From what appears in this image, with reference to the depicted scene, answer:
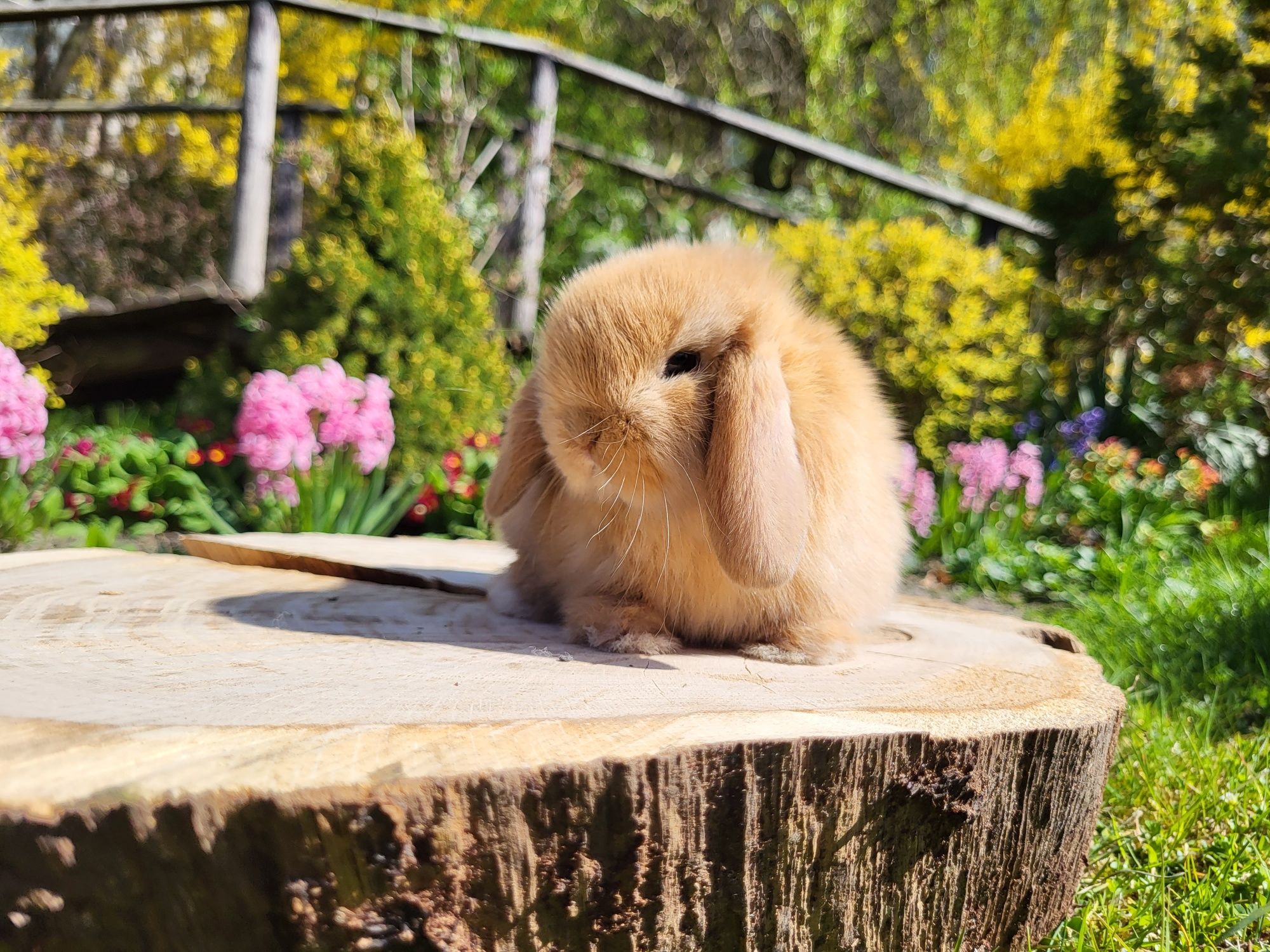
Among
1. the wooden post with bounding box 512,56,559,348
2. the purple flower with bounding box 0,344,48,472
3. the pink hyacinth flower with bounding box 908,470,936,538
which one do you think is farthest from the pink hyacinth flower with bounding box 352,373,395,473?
the pink hyacinth flower with bounding box 908,470,936,538

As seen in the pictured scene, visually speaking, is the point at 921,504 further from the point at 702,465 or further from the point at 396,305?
the point at 702,465

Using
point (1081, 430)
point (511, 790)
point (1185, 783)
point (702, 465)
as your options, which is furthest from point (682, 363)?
point (1081, 430)

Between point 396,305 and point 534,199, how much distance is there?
159 centimetres

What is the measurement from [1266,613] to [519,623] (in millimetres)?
2501

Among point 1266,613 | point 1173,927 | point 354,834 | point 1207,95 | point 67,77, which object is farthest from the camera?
point 67,77

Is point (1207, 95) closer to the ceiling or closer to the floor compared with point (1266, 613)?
closer to the ceiling

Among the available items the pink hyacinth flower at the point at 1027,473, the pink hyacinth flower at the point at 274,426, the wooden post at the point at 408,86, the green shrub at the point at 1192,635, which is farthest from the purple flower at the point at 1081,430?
the wooden post at the point at 408,86

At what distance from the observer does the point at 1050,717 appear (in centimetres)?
135

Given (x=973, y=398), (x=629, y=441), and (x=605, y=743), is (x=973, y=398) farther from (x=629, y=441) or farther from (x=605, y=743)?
(x=605, y=743)

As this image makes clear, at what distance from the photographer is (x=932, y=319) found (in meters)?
5.65

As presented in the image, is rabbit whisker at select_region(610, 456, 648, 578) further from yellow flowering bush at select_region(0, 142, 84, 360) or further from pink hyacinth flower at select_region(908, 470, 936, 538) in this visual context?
yellow flowering bush at select_region(0, 142, 84, 360)

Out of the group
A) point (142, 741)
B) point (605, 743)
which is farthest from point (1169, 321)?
point (142, 741)

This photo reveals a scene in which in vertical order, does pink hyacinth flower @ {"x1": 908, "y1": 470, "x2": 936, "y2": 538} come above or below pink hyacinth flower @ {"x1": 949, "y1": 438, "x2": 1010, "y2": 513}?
below

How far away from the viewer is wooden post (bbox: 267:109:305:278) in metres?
5.69
